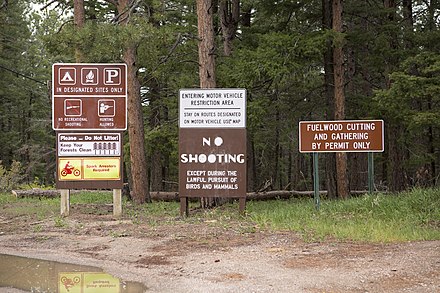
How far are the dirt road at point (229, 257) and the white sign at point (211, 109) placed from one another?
2.67 meters

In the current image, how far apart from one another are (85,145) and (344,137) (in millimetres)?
6670

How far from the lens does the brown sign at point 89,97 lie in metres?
14.6

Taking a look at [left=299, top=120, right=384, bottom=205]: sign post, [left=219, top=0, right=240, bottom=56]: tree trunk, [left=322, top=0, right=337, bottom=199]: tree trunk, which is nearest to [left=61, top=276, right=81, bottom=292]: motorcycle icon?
[left=299, top=120, right=384, bottom=205]: sign post

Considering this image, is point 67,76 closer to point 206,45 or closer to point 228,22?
point 206,45

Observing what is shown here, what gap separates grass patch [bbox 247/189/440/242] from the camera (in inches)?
396

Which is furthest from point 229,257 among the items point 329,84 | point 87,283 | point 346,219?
point 329,84

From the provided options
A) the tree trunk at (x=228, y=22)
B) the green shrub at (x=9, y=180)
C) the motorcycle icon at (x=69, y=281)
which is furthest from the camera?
the green shrub at (x=9, y=180)

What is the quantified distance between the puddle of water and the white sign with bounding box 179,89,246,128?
5917mm

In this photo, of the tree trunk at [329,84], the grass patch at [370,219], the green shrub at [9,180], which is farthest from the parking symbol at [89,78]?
the green shrub at [9,180]

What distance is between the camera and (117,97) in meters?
14.7

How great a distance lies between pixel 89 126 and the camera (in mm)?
14641

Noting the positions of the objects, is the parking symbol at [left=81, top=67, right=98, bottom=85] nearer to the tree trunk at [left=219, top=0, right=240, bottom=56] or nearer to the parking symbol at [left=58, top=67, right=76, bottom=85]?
the parking symbol at [left=58, top=67, right=76, bottom=85]

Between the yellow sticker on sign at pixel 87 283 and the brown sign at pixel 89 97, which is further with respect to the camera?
the brown sign at pixel 89 97

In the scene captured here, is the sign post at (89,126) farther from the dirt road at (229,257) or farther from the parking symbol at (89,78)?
the dirt road at (229,257)
